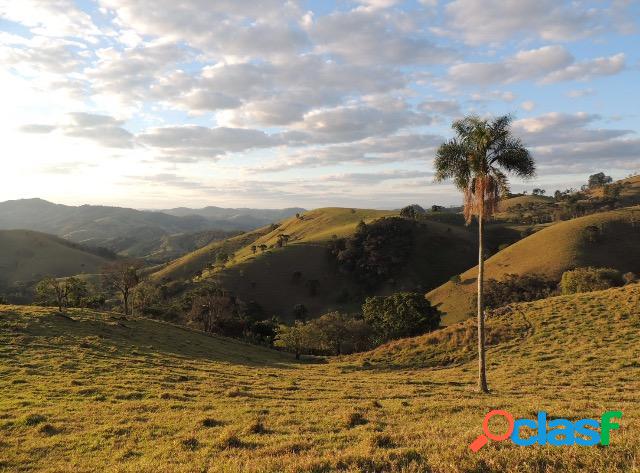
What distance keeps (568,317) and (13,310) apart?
55993mm

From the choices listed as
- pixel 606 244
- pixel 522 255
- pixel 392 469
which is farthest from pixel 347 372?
pixel 606 244

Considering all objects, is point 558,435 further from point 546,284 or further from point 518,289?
point 546,284

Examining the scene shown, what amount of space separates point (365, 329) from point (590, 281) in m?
42.5

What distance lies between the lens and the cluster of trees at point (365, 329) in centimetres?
6141

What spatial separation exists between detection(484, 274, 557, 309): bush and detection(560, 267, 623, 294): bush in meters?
8.64

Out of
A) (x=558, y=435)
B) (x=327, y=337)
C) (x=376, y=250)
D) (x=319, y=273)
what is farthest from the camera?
(x=376, y=250)

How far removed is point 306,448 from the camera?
36.4 feet

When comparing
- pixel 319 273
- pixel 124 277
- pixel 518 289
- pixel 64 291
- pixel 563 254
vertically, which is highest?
pixel 563 254

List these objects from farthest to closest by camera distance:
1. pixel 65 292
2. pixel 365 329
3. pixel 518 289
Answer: pixel 518 289, pixel 65 292, pixel 365 329

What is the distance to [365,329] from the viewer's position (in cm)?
6638

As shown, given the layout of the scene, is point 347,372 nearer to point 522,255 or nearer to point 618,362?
point 618,362

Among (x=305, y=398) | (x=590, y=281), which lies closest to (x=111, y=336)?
(x=305, y=398)

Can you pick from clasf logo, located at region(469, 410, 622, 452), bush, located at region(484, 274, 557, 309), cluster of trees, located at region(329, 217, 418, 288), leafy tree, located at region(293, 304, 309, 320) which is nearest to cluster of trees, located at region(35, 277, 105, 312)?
leafy tree, located at region(293, 304, 309, 320)

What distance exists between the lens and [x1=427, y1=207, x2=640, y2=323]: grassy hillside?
9838 cm
